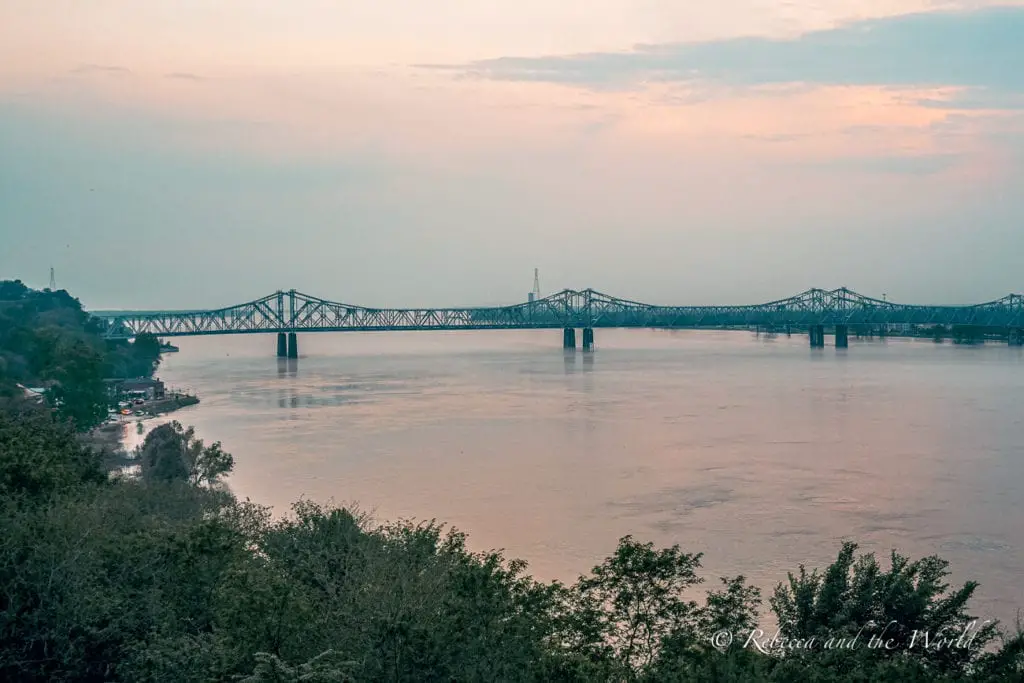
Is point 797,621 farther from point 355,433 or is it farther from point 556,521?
point 355,433

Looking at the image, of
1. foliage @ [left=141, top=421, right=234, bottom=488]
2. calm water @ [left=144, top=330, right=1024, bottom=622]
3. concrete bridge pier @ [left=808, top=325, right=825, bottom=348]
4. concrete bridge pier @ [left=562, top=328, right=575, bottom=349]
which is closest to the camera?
calm water @ [left=144, top=330, right=1024, bottom=622]

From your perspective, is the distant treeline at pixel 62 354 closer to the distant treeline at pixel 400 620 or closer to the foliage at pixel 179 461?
the foliage at pixel 179 461

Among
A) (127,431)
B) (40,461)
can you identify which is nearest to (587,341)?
(127,431)

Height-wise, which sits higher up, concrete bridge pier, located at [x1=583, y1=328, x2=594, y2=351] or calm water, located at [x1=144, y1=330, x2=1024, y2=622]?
concrete bridge pier, located at [x1=583, y1=328, x2=594, y2=351]

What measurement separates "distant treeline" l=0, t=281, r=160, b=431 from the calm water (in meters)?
2.87

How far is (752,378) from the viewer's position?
132ft

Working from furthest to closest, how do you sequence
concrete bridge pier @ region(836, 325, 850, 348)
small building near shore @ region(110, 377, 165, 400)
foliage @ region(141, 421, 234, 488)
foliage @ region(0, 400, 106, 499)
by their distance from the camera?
concrete bridge pier @ region(836, 325, 850, 348), small building near shore @ region(110, 377, 165, 400), foliage @ region(141, 421, 234, 488), foliage @ region(0, 400, 106, 499)

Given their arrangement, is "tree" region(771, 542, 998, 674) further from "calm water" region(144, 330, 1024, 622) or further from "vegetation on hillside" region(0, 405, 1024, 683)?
"calm water" region(144, 330, 1024, 622)

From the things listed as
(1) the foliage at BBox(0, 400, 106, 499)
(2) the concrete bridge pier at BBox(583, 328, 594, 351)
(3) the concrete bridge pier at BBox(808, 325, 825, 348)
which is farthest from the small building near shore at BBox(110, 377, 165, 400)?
(3) the concrete bridge pier at BBox(808, 325, 825, 348)

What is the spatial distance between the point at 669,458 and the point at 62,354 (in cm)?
1796

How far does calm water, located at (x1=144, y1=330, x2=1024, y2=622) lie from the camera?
13.2m

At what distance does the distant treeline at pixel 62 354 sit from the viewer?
2436 cm

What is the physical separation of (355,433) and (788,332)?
6815cm

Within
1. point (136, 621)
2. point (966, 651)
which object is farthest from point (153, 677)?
point (966, 651)
